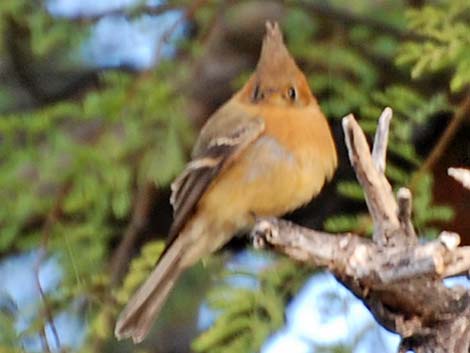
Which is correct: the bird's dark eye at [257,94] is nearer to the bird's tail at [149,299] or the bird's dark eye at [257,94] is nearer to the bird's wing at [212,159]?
the bird's wing at [212,159]

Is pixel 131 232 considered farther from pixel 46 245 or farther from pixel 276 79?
pixel 276 79

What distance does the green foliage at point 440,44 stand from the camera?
2.64 metres

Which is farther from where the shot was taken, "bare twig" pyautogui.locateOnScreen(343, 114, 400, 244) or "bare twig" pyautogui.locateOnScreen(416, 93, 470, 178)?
"bare twig" pyautogui.locateOnScreen(416, 93, 470, 178)

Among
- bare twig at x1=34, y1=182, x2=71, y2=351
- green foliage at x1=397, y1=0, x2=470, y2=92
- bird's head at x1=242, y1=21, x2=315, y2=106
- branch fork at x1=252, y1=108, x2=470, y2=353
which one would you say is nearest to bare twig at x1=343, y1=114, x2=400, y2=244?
branch fork at x1=252, y1=108, x2=470, y2=353

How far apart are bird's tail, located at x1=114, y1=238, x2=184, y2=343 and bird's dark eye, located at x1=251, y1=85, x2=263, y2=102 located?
0.28m

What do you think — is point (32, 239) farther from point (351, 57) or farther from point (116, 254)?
point (351, 57)

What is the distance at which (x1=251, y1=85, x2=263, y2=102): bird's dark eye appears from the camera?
2605mm

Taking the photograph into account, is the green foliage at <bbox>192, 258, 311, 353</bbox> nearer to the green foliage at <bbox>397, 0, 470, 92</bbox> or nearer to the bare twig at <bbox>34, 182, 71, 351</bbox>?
the bare twig at <bbox>34, 182, 71, 351</bbox>

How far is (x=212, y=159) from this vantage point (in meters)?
2.60

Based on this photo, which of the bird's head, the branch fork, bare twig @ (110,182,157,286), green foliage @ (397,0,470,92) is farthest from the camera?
bare twig @ (110,182,157,286)

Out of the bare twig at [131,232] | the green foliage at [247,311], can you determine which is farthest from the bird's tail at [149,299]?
the bare twig at [131,232]

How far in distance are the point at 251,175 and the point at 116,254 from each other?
456 millimetres

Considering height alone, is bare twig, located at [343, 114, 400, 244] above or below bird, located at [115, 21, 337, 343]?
above

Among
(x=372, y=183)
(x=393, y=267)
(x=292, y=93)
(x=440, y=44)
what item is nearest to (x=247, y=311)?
(x=292, y=93)
